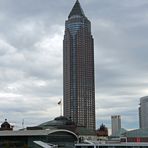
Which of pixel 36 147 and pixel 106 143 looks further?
pixel 36 147

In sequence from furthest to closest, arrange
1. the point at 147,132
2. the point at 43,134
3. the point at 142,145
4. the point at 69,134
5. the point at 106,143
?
the point at 69,134, the point at 43,134, the point at 147,132, the point at 106,143, the point at 142,145

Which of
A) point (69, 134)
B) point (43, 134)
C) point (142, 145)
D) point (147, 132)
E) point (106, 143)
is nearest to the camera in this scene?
point (142, 145)

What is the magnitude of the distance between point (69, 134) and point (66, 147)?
25815mm

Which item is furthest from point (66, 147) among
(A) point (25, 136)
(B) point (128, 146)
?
(B) point (128, 146)

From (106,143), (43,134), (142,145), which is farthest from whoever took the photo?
(43,134)

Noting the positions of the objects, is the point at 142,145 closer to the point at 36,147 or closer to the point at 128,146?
the point at 128,146

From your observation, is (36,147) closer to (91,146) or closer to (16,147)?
(16,147)

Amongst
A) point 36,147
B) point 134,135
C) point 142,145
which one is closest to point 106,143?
point 142,145

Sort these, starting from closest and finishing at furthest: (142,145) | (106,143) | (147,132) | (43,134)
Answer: (142,145)
(106,143)
(147,132)
(43,134)

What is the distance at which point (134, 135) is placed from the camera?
16688 centimetres

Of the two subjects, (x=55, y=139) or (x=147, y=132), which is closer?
(x=147, y=132)

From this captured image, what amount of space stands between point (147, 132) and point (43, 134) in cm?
4523

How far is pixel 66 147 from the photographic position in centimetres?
17025

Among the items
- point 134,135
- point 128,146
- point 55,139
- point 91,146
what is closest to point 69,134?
point 55,139
